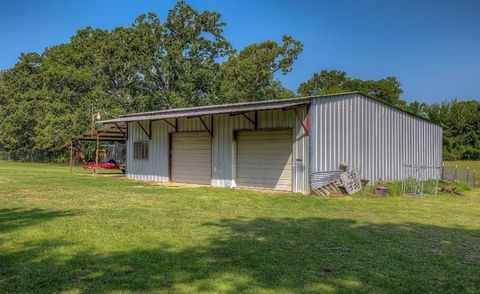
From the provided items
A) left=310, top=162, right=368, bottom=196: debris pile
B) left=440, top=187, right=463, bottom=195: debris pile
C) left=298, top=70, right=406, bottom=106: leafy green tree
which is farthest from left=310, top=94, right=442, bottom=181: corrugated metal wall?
left=298, top=70, right=406, bottom=106: leafy green tree

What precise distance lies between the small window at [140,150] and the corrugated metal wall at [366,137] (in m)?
9.47

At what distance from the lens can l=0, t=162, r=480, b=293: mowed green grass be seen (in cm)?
404

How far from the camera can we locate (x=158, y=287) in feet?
12.6

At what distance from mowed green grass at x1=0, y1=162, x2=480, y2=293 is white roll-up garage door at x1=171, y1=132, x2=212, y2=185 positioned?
677cm

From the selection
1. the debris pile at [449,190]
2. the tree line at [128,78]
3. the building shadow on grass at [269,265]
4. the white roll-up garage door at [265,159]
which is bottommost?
the building shadow on grass at [269,265]

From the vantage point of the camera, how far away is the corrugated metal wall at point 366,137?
42.9 feet

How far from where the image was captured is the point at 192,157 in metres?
17.2

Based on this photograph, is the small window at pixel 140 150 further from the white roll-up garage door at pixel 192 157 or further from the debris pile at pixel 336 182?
the debris pile at pixel 336 182

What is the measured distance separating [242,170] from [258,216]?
684cm

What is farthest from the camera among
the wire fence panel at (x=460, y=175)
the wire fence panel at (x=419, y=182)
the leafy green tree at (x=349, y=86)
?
the leafy green tree at (x=349, y=86)

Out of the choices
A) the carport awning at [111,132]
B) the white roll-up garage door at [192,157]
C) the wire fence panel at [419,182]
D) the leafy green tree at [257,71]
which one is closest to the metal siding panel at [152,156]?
the white roll-up garage door at [192,157]

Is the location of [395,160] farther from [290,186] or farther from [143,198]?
[143,198]

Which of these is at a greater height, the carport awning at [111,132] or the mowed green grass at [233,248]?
the carport awning at [111,132]

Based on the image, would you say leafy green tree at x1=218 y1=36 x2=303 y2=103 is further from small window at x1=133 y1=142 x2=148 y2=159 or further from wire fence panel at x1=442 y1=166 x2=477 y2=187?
wire fence panel at x1=442 y1=166 x2=477 y2=187
